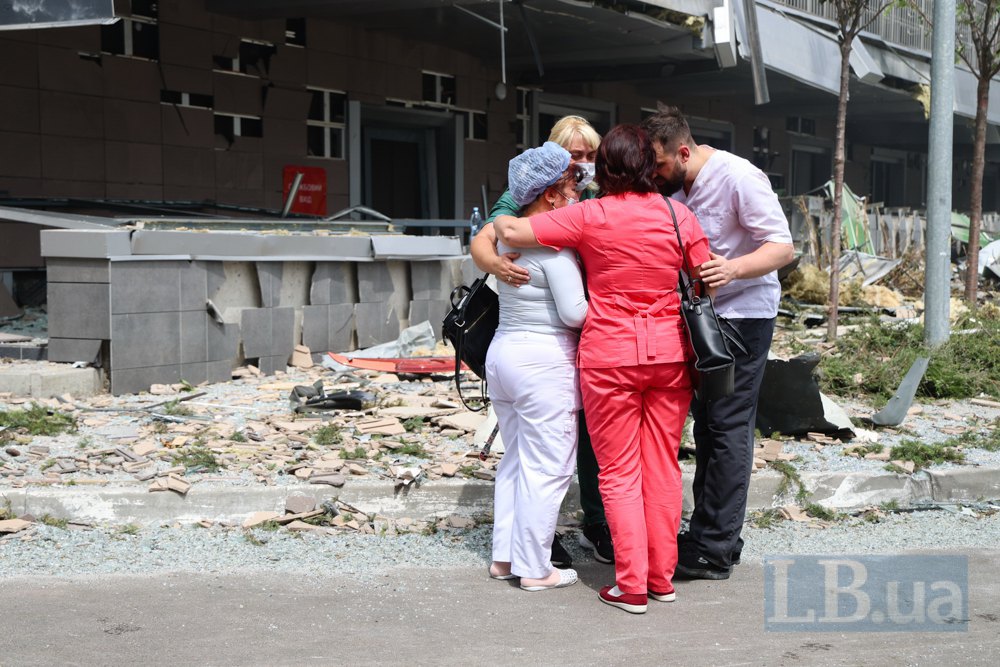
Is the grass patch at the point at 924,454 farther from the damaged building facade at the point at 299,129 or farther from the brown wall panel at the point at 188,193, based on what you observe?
the brown wall panel at the point at 188,193

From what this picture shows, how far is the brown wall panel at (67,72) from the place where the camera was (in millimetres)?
11641

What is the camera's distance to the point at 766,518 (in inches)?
220

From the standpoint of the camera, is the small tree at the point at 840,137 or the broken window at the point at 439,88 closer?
the small tree at the point at 840,137

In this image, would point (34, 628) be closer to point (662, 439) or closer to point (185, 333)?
point (662, 439)

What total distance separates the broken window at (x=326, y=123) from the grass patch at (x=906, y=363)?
24.3ft

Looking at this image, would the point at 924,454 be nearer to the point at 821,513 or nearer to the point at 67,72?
the point at 821,513

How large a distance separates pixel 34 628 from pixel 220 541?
1194 mm

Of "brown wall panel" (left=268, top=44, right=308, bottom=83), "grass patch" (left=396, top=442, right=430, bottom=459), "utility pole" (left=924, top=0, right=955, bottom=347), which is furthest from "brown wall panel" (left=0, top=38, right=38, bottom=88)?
"utility pole" (left=924, top=0, right=955, bottom=347)

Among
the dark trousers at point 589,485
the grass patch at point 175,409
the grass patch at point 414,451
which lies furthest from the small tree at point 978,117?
the dark trousers at point 589,485

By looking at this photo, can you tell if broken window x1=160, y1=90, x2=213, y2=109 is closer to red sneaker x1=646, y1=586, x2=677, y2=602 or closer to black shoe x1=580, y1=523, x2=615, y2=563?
black shoe x1=580, y1=523, x2=615, y2=563

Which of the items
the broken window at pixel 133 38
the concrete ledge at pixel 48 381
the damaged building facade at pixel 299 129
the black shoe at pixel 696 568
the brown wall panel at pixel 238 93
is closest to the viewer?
the black shoe at pixel 696 568

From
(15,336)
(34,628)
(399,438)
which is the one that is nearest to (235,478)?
(399,438)

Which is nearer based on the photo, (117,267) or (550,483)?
(550,483)

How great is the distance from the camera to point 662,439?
4328mm
